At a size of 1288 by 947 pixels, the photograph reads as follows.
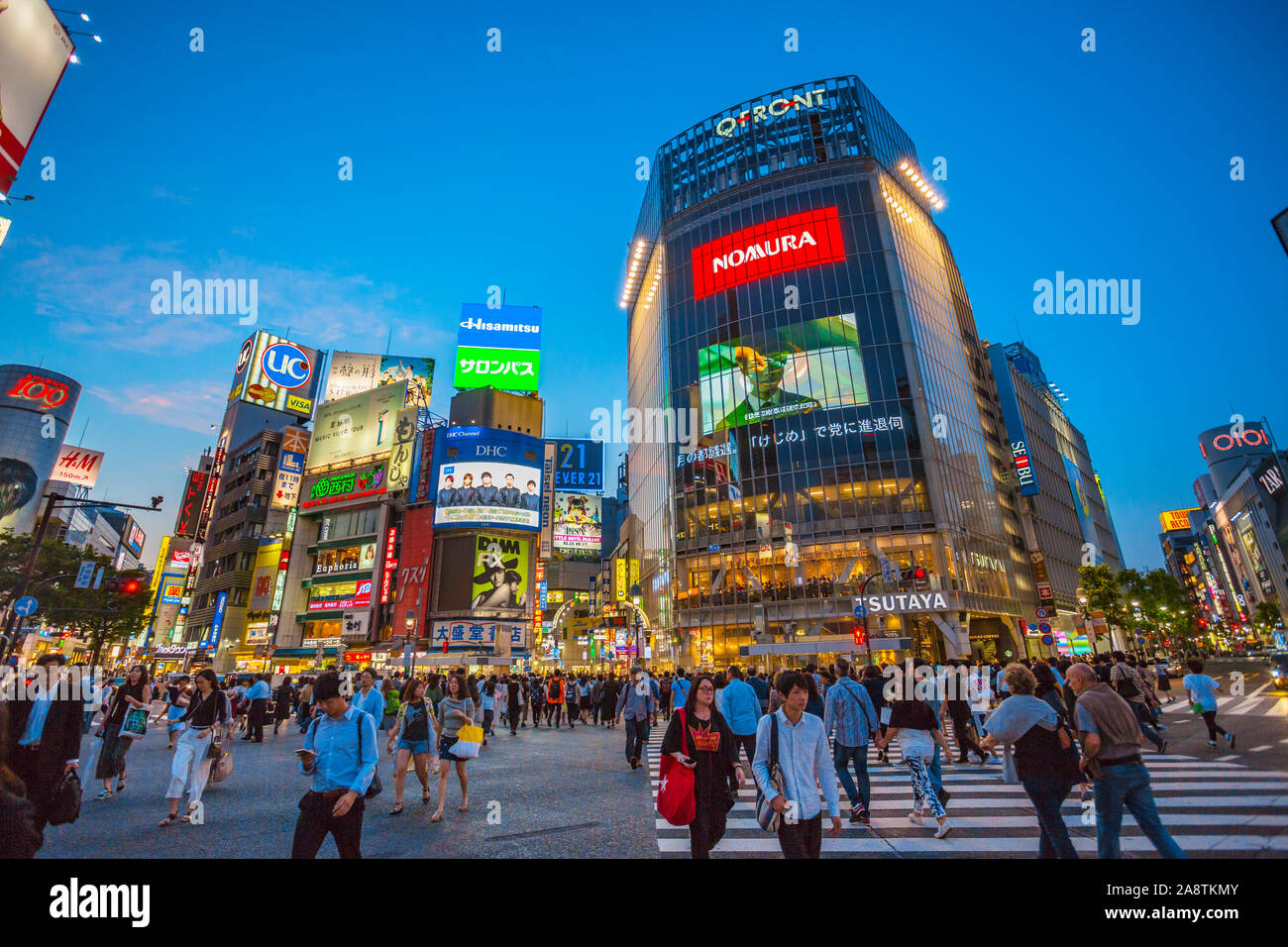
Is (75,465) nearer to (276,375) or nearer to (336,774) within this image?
(276,375)

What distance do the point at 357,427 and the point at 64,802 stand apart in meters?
69.4

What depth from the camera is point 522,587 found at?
60344mm

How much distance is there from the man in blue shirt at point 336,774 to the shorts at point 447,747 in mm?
4379

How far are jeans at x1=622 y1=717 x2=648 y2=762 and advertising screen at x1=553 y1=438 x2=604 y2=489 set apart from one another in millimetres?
69761

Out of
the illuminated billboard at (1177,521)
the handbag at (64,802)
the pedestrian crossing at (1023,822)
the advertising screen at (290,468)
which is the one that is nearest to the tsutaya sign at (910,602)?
the pedestrian crossing at (1023,822)

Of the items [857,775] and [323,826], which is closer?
[323,826]

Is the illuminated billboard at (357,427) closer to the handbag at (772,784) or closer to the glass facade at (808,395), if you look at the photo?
the glass facade at (808,395)

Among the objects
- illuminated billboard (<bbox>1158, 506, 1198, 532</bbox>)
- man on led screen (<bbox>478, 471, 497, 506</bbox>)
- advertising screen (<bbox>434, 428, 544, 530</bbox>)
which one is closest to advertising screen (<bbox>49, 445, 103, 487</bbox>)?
advertising screen (<bbox>434, 428, 544, 530</bbox>)

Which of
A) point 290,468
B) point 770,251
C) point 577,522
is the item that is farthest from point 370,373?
point 770,251

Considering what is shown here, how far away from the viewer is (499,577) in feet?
196

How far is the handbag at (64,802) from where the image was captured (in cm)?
487

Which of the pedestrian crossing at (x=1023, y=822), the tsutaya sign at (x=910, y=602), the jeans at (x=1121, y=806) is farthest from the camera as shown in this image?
the tsutaya sign at (x=910, y=602)
